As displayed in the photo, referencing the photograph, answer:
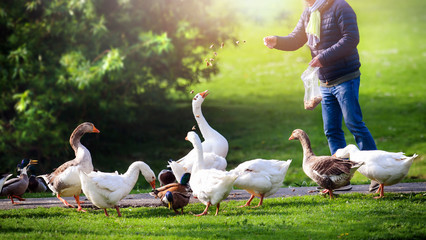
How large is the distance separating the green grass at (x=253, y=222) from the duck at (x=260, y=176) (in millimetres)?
356

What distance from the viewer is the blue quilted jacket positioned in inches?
330

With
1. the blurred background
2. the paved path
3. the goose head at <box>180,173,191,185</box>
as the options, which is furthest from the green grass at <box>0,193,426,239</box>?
the blurred background

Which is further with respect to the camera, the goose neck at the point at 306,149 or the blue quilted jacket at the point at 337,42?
the goose neck at the point at 306,149

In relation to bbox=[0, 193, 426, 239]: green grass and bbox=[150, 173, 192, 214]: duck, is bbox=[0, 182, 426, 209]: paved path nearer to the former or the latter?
bbox=[0, 193, 426, 239]: green grass

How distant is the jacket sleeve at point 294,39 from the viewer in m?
9.42

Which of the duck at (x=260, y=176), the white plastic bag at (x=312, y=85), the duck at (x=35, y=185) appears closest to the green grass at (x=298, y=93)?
the white plastic bag at (x=312, y=85)

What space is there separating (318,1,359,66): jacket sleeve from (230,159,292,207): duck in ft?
6.58

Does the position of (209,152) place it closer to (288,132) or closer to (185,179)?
(185,179)

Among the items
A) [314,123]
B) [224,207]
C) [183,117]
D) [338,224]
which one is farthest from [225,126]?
[338,224]

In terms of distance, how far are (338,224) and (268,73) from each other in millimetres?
25896

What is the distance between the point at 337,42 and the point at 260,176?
8.78 ft

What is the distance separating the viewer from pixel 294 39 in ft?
31.1

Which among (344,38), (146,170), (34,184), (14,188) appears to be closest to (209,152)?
(146,170)

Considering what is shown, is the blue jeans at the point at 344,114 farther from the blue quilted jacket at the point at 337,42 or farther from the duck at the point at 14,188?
the duck at the point at 14,188
